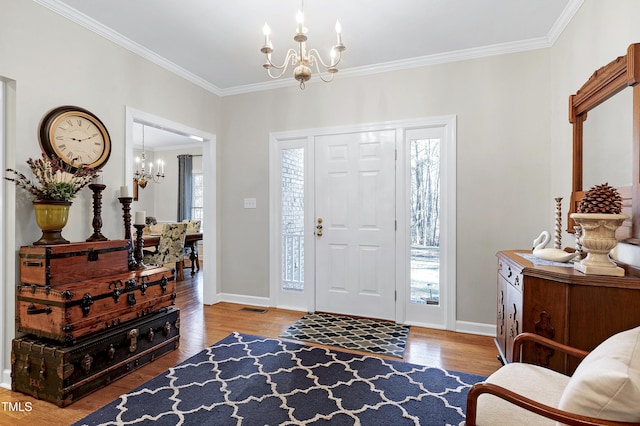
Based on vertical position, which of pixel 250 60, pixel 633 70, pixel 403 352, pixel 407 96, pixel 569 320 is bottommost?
pixel 403 352

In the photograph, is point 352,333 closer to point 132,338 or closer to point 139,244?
point 132,338

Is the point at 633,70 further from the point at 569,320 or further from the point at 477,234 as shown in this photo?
the point at 477,234

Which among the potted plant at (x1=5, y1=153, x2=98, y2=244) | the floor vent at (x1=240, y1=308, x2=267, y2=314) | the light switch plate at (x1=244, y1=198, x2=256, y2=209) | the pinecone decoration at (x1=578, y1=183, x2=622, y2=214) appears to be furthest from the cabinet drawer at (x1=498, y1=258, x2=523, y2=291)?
the potted plant at (x1=5, y1=153, x2=98, y2=244)

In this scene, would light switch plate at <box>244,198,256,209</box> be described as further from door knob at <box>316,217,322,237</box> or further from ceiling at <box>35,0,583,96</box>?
ceiling at <box>35,0,583,96</box>

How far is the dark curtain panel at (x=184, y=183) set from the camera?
25.0 feet

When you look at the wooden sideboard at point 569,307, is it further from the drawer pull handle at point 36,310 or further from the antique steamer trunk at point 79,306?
the drawer pull handle at point 36,310

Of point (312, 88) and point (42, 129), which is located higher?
point (312, 88)

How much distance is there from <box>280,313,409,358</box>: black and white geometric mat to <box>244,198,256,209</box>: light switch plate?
58.6 inches

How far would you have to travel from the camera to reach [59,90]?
245cm

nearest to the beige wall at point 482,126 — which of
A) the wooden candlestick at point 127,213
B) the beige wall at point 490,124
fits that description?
the beige wall at point 490,124

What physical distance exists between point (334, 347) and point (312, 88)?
280 centimetres

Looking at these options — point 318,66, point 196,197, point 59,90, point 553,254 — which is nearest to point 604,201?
point 553,254

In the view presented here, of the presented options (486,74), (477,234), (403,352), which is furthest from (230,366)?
(486,74)

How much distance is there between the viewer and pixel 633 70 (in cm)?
165
